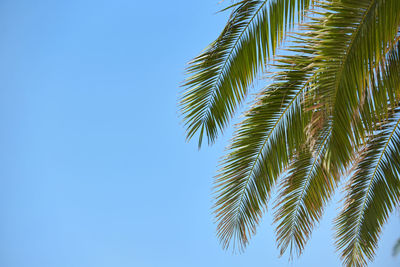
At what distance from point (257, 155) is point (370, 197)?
1.44 metres

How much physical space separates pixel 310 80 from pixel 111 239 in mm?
34465

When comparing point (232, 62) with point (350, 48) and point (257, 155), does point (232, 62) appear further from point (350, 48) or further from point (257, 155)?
point (350, 48)

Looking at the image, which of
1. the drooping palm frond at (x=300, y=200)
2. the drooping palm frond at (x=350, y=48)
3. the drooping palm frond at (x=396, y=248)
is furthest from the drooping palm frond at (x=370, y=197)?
the drooping palm frond at (x=396, y=248)

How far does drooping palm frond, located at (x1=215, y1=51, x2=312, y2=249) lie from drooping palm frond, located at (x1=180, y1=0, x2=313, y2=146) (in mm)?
295

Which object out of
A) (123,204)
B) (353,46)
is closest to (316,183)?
(353,46)

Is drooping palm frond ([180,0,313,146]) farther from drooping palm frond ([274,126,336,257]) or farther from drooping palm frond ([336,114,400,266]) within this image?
drooping palm frond ([336,114,400,266])

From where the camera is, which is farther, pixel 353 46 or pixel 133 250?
pixel 133 250

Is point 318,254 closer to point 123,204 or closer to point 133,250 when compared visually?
point 133,250

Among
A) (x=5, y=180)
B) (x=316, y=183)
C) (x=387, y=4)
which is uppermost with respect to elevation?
(x=387, y=4)

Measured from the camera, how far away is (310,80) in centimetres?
419

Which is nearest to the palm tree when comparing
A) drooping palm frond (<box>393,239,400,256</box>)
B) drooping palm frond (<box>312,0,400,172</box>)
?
drooping palm frond (<box>312,0,400,172</box>)

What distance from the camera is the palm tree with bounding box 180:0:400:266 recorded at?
11.5 feet

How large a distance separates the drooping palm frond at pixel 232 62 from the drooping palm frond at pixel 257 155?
295mm

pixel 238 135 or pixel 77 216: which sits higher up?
pixel 238 135
